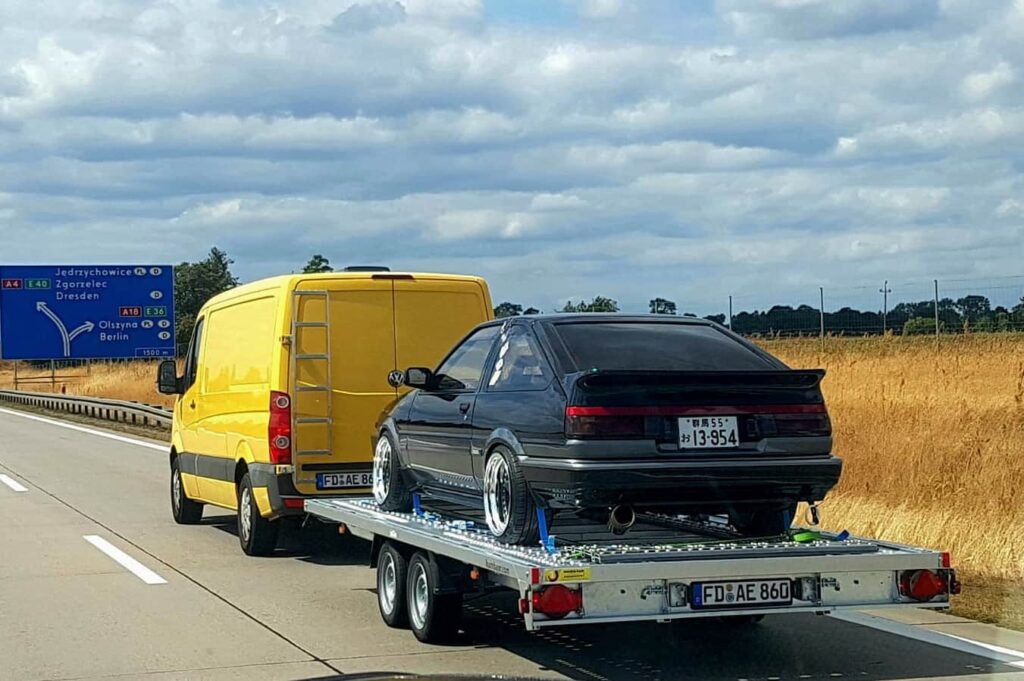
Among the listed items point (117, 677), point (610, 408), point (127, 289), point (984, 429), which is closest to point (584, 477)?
point (610, 408)

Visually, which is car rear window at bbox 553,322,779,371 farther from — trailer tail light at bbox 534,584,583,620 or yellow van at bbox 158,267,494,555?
yellow van at bbox 158,267,494,555

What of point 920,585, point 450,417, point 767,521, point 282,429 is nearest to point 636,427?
point 767,521

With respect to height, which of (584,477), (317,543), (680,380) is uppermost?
(680,380)

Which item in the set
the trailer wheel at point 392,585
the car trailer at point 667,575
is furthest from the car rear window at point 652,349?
the trailer wheel at point 392,585

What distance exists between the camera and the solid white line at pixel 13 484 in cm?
2005

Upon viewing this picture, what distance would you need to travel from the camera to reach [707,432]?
305 inches

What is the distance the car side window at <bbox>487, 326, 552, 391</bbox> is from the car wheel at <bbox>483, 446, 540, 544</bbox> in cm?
43

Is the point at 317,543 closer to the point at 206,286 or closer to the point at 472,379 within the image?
the point at 472,379

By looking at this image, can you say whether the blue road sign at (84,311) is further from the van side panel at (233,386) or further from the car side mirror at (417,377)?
the car side mirror at (417,377)

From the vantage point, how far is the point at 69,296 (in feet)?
147

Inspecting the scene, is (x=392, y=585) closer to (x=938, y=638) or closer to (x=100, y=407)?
(x=938, y=638)

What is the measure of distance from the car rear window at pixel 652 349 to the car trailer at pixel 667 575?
101 cm

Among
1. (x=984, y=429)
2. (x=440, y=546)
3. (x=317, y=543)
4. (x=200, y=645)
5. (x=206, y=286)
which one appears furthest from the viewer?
(x=206, y=286)

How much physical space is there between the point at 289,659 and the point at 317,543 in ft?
18.1
